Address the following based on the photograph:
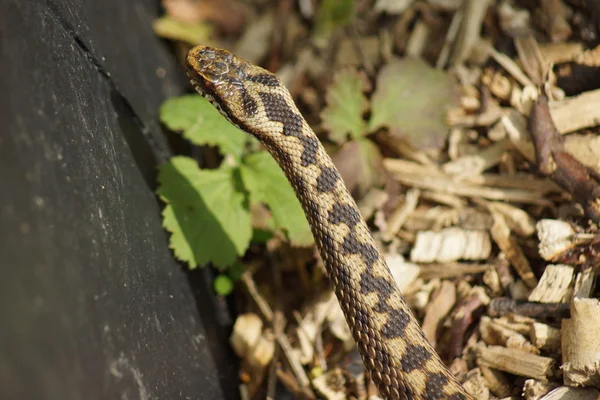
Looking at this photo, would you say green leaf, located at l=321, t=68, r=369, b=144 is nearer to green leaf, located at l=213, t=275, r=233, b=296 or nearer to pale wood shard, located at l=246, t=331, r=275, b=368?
green leaf, located at l=213, t=275, r=233, b=296

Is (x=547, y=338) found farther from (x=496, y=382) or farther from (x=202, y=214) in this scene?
(x=202, y=214)

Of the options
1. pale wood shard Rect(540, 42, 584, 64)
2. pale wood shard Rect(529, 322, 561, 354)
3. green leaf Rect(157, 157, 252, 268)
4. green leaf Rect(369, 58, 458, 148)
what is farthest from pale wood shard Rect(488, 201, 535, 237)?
green leaf Rect(157, 157, 252, 268)

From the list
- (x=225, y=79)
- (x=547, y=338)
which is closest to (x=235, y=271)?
(x=225, y=79)

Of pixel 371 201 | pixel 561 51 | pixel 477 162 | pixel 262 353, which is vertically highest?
pixel 561 51

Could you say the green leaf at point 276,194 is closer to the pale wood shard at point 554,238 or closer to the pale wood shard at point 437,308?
the pale wood shard at point 437,308

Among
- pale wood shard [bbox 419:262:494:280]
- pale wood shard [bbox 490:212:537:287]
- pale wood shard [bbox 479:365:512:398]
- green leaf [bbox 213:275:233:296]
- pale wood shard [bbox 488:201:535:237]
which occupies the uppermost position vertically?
pale wood shard [bbox 488:201:535:237]

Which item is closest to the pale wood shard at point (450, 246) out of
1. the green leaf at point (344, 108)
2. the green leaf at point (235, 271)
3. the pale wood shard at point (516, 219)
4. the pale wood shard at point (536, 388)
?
the pale wood shard at point (516, 219)

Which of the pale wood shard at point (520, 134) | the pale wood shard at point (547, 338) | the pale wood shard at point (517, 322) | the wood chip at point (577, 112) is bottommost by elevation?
the pale wood shard at point (517, 322)
